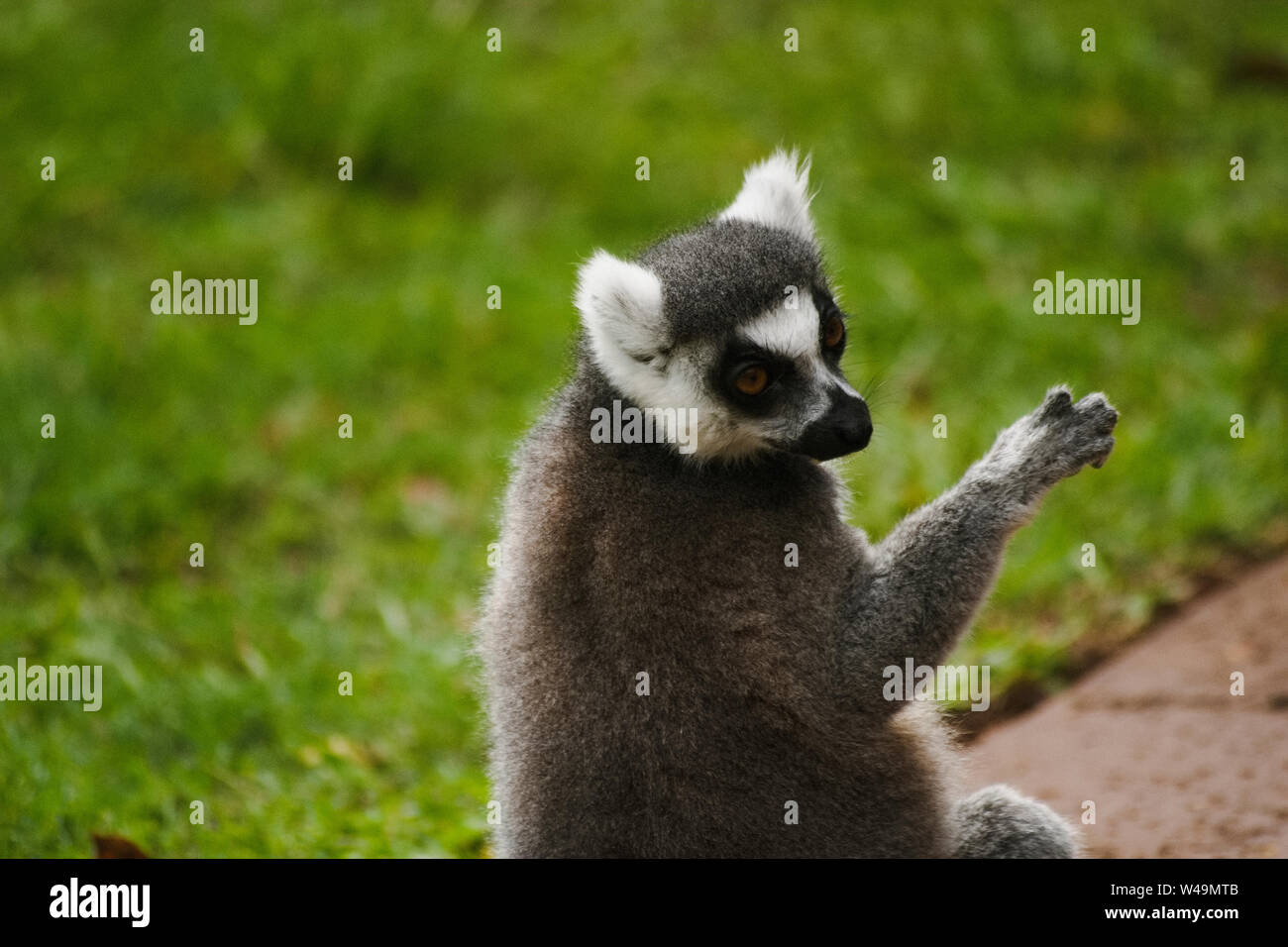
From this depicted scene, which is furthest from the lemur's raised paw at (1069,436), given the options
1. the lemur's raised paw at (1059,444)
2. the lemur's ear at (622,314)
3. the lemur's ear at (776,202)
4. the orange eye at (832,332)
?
the lemur's ear at (622,314)

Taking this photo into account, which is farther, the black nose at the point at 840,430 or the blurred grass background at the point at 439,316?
the blurred grass background at the point at 439,316

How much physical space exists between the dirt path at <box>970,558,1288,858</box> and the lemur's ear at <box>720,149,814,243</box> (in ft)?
7.37

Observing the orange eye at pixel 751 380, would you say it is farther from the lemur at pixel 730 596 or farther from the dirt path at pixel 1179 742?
the dirt path at pixel 1179 742

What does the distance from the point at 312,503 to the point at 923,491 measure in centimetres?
399

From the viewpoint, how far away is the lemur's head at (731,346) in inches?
185

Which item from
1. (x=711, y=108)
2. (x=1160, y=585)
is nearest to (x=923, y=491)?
(x=1160, y=585)

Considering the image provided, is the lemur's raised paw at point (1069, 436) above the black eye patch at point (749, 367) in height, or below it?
below

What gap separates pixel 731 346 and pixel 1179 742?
2783 mm

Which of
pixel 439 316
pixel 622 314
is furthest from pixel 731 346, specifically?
pixel 439 316

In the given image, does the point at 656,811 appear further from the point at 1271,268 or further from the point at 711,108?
the point at 711,108

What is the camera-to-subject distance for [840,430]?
15.1 ft

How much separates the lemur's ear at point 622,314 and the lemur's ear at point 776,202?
0.69 meters
